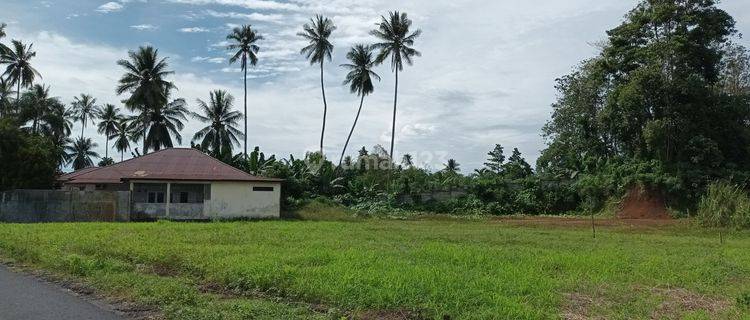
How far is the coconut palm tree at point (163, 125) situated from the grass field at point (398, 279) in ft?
105

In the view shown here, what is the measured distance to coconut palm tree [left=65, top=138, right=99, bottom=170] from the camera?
231 feet

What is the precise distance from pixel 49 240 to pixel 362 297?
39.0 ft

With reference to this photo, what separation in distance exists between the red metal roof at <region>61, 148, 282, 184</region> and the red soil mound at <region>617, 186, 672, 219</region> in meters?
22.0

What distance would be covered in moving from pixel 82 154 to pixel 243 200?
4939 cm

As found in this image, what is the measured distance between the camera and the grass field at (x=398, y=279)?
7379 mm

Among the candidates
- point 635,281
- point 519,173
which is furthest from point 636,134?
point 635,281

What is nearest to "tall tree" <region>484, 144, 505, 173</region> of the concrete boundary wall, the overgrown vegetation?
the overgrown vegetation

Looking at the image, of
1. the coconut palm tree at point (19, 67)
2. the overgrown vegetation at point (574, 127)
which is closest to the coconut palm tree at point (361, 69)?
the overgrown vegetation at point (574, 127)

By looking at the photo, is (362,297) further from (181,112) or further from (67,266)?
(181,112)

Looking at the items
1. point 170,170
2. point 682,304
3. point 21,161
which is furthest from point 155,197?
point 682,304

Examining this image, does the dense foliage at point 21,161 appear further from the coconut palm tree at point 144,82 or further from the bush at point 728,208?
the bush at point 728,208

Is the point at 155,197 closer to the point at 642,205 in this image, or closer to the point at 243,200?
the point at 243,200

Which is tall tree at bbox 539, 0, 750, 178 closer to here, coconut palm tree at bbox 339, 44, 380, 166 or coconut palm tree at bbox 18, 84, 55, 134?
coconut palm tree at bbox 339, 44, 380, 166

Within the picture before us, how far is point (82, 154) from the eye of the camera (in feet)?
235
